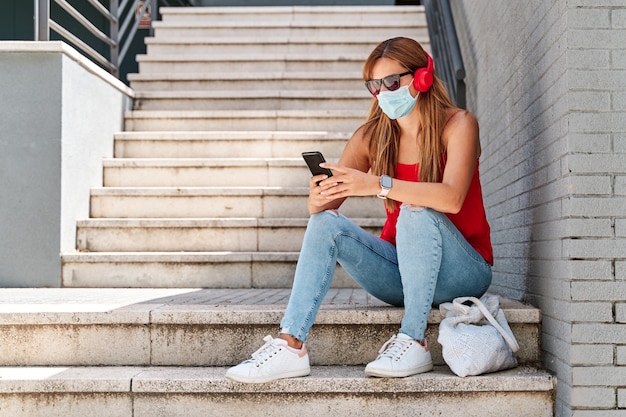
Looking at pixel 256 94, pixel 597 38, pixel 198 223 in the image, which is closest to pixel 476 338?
pixel 597 38

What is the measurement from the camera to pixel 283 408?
7.41 ft

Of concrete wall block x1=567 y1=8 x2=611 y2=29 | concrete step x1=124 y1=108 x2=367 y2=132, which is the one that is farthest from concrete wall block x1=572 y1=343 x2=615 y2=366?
concrete step x1=124 y1=108 x2=367 y2=132

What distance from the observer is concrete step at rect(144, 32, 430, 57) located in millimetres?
5855

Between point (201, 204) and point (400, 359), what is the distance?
6.68ft

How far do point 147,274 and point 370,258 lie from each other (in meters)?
1.54

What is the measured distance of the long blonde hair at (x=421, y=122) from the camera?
2.38 meters

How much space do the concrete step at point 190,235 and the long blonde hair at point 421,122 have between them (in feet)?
4.15

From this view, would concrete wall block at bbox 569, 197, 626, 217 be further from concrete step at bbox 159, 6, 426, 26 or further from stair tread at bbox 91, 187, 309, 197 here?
concrete step at bbox 159, 6, 426, 26

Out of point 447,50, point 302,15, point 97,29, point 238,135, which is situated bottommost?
point 238,135

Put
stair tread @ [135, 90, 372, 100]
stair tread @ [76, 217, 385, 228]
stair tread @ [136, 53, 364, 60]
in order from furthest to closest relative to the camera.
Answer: stair tread @ [136, 53, 364, 60], stair tread @ [135, 90, 372, 100], stair tread @ [76, 217, 385, 228]

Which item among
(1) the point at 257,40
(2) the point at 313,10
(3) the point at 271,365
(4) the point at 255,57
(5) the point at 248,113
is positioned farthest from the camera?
(2) the point at 313,10

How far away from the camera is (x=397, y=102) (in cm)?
241

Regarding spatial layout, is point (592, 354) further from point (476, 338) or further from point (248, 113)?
point (248, 113)

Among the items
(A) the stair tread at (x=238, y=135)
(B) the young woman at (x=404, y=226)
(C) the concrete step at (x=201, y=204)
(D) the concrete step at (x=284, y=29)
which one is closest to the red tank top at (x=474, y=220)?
(B) the young woman at (x=404, y=226)
